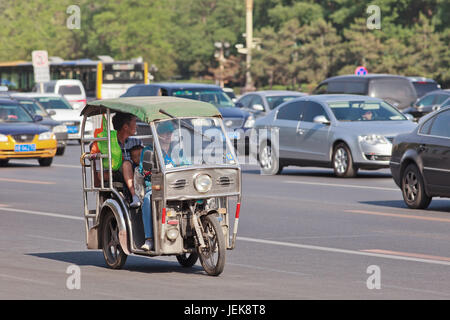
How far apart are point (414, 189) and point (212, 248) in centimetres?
726

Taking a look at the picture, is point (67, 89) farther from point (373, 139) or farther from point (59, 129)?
point (373, 139)

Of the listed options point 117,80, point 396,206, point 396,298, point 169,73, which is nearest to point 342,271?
point 396,298

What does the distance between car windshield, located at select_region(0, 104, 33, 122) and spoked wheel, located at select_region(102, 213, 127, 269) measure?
1792cm

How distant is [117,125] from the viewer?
1064 cm

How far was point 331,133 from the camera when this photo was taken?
23.3 meters

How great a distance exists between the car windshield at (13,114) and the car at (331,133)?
6.44m

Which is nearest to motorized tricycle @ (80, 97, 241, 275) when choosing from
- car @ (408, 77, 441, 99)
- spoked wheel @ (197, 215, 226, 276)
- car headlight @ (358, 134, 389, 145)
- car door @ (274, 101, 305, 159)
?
spoked wheel @ (197, 215, 226, 276)

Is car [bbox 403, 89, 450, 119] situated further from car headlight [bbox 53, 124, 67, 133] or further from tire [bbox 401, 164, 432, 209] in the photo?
tire [bbox 401, 164, 432, 209]

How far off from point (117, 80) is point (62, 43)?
4340cm

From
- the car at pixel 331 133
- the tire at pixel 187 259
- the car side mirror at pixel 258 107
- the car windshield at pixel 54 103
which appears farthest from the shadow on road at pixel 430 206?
the car windshield at pixel 54 103

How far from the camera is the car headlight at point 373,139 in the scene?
22.3 metres

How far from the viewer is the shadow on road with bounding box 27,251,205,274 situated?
34.7ft

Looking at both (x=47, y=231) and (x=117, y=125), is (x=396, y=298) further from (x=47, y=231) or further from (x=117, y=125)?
(x=47, y=231)

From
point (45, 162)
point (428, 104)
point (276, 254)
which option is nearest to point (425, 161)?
point (276, 254)
